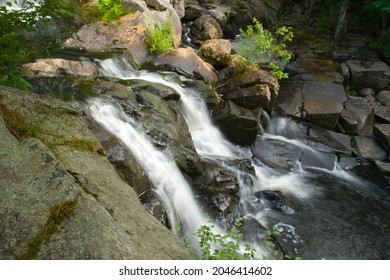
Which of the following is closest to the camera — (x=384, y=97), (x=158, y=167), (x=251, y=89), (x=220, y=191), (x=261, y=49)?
(x=158, y=167)

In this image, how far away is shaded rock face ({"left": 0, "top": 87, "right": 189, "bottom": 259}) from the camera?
2164mm

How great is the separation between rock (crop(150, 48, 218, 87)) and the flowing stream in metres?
1.02

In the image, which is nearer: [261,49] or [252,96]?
[252,96]

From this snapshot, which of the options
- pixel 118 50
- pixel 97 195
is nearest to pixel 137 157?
pixel 97 195

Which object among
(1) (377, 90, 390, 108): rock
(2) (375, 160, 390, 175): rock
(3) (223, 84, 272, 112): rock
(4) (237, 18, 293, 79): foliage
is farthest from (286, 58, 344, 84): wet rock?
(2) (375, 160, 390, 175): rock

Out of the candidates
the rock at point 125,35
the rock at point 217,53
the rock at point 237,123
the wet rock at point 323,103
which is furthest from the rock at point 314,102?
the rock at point 125,35

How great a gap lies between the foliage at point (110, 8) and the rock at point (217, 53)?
129 inches

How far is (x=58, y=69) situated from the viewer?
757cm

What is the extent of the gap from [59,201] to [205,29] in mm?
13253

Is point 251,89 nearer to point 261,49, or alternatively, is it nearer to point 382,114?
point 261,49

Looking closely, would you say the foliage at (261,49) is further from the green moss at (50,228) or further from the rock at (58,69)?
the green moss at (50,228)

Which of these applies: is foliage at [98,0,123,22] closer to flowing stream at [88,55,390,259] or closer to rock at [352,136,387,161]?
flowing stream at [88,55,390,259]

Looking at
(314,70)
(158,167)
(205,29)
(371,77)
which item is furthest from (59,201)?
(371,77)
